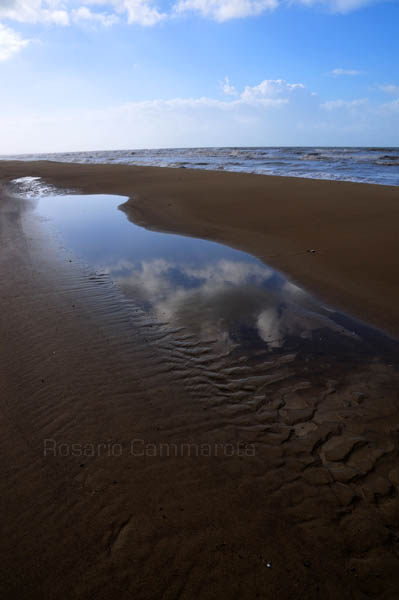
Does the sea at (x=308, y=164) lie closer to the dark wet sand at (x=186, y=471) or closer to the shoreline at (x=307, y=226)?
the shoreline at (x=307, y=226)

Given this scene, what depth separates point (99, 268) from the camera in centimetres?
802

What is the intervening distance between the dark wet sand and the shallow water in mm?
465

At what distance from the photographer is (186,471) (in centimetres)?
298

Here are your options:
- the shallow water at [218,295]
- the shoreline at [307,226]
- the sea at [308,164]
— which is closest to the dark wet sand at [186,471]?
the shallow water at [218,295]

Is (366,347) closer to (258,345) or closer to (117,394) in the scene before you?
(258,345)

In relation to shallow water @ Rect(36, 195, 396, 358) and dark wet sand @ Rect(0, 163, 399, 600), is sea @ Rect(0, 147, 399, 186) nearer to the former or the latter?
shallow water @ Rect(36, 195, 396, 358)

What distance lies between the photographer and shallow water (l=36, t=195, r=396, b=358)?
5.03 meters

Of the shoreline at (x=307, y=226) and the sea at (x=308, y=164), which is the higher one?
the sea at (x=308, y=164)

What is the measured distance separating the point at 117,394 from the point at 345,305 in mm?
4252

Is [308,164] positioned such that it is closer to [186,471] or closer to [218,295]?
[218,295]

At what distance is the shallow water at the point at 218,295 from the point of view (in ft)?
16.5

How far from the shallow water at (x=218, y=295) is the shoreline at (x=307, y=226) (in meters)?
0.52

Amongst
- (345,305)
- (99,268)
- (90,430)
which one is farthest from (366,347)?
(99,268)

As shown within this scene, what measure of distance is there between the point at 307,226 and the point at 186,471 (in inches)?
369
